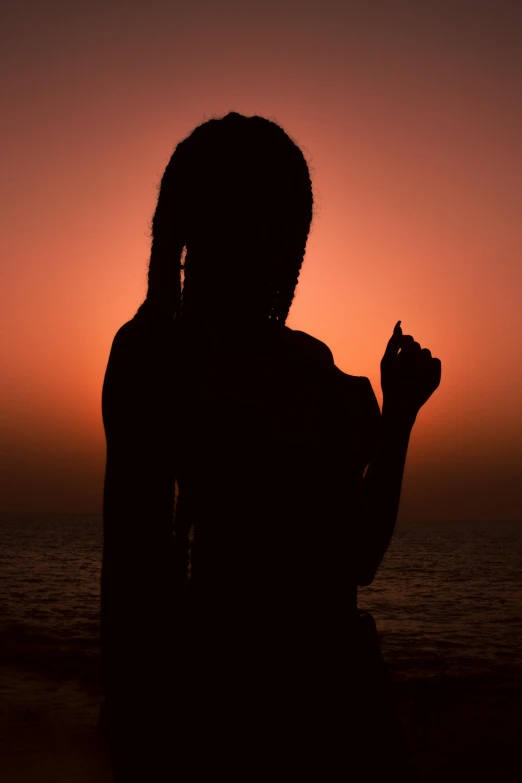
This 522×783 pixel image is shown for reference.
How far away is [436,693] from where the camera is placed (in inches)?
816

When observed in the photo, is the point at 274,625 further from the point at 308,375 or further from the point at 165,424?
the point at 308,375

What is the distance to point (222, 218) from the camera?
1.79 metres

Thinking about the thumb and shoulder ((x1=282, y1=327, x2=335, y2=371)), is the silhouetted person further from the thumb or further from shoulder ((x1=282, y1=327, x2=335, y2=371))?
the thumb

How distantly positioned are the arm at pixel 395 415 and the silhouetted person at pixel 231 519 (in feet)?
0.33

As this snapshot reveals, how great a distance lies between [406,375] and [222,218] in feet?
2.52

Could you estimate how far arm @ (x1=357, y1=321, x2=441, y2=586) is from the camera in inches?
77.2

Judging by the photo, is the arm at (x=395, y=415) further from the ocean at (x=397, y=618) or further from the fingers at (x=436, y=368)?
the ocean at (x=397, y=618)

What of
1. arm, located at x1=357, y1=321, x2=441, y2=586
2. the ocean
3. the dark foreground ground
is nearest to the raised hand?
arm, located at x1=357, y1=321, x2=441, y2=586

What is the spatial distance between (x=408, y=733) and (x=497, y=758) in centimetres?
214

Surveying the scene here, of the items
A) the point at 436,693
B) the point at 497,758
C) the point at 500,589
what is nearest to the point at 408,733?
the point at 497,758

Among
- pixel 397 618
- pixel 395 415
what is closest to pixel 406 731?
pixel 395 415

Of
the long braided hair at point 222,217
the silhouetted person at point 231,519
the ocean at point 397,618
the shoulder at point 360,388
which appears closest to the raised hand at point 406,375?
the shoulder at point 360,388

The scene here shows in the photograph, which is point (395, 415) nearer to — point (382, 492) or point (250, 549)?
point (382, 492)

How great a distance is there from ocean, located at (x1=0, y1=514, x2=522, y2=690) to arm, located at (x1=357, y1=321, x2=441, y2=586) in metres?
19.9
